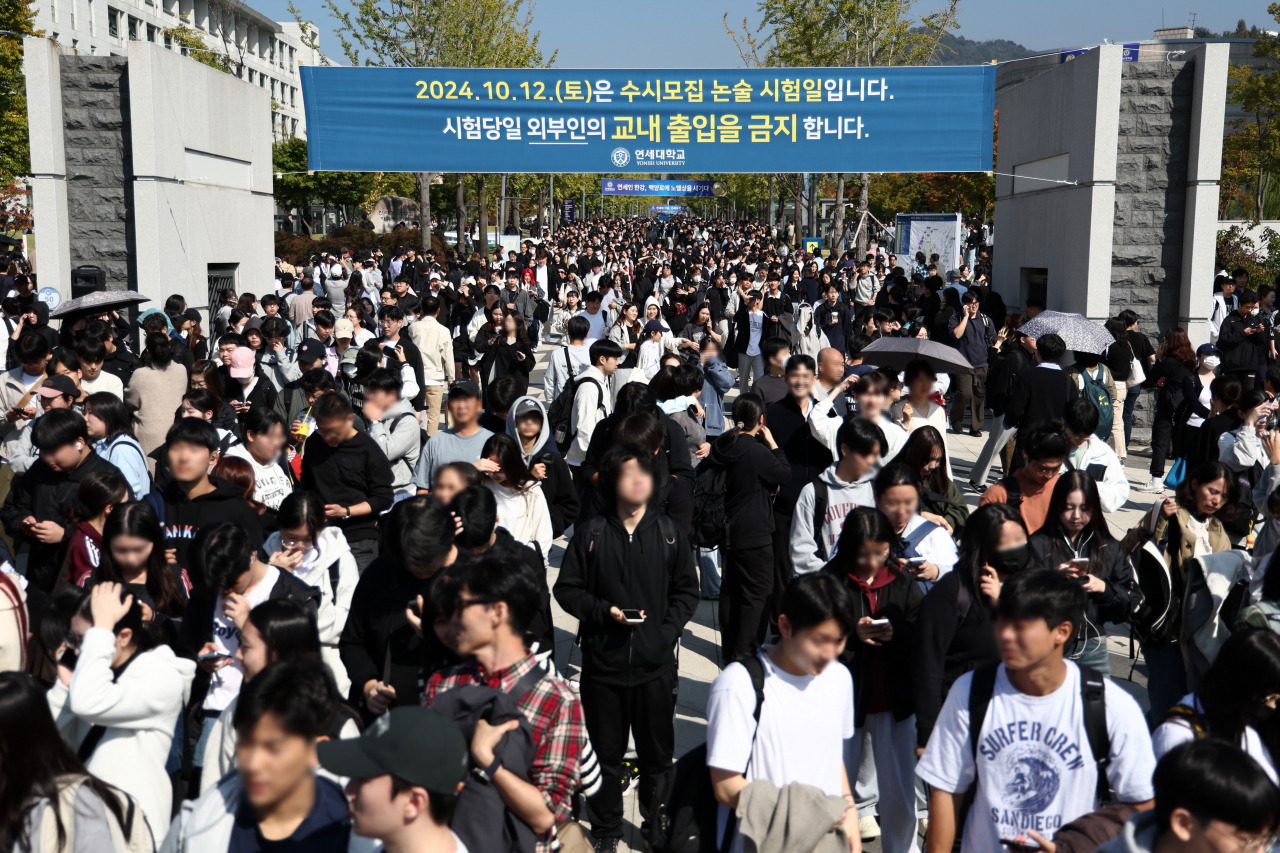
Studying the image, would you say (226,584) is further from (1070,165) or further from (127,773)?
(1070,165)

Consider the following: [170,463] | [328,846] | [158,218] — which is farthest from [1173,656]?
[158,218]

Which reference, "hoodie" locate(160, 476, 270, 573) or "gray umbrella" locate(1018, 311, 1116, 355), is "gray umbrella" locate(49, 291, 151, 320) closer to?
"hoodie" locate(160, 476, 270, 573)

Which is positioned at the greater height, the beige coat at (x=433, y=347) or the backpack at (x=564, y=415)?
the beige coat at (x=433, y=347)

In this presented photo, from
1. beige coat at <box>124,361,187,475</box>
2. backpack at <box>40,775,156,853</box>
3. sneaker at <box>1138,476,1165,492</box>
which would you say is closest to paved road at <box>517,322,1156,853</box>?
backpack at <box>40,775,156,853</box>

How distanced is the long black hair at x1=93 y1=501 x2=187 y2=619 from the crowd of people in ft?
0.04

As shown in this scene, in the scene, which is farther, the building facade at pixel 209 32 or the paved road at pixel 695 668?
the building facade at pixel 209 32

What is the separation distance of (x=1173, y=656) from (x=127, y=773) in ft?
13.2

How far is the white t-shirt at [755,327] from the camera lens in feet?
44.2

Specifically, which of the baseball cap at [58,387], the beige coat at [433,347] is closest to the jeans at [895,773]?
the baseball cap at [58,387]

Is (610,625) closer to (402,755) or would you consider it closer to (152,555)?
(152,555)

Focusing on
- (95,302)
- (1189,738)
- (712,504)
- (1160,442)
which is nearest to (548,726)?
(1189,738)

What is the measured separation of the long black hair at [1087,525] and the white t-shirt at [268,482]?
3.86 metres

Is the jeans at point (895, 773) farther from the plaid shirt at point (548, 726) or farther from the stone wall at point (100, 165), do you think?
the stone wall at point (100, 165)

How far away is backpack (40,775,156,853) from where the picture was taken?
2.74 metres
